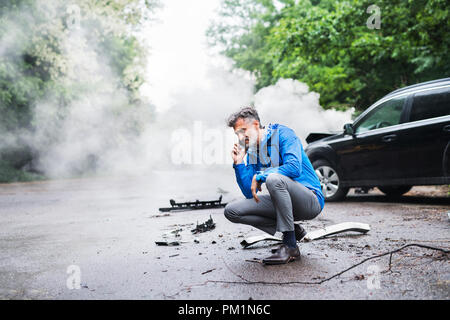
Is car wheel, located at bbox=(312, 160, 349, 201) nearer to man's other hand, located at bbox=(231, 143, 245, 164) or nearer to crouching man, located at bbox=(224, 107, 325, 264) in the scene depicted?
crouching man, located at bbox=(224, 107, 325, 264)

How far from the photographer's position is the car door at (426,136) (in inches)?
264

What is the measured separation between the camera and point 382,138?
7.56 metres

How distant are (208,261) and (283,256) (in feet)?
2.42

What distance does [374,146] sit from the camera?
7.70 metres

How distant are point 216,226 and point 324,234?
1.81 metres

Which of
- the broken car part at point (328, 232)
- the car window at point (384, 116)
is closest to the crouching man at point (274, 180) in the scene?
the broken car part at point (328, 232)

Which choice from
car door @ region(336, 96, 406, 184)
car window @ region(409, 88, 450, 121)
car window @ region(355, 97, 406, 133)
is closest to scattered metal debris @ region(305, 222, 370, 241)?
car door @ region(336, 96, 406, 184)

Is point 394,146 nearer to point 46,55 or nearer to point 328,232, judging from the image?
point 328,232

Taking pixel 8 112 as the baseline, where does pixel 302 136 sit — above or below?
below

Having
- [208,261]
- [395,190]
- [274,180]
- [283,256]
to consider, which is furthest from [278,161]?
[395,190]

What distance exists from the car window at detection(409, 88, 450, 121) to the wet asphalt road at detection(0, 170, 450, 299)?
61.3 inches

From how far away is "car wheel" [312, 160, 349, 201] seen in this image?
8.41m

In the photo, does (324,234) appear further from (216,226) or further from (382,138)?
(382,138)
